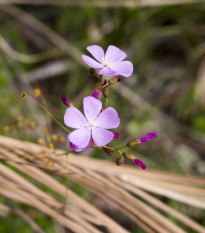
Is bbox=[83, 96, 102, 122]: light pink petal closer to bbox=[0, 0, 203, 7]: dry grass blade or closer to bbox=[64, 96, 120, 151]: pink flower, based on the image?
bbox=[64, 96, 120, 151]: pink flower

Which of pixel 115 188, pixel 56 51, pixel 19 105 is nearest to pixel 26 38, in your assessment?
pixel 56 51

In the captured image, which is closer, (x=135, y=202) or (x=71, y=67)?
(x=135, y=202)

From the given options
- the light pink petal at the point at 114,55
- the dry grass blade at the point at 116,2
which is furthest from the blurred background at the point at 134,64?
the light pink petal at the point at 114,55

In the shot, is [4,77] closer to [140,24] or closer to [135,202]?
[140,24]

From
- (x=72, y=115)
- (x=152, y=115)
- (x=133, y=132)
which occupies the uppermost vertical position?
(x=152, y=115)

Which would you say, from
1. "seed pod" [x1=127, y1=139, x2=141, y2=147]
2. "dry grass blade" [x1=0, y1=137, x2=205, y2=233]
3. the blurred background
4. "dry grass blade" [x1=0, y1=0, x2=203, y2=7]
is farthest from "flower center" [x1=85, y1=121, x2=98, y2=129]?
"dry grass blade" [x1=0, y1=0, x2=203, y2=7]

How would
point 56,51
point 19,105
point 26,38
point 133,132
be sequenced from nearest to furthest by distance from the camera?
1. point 19,105
2. point 133,132
3. point 56,51
4. point 26,38

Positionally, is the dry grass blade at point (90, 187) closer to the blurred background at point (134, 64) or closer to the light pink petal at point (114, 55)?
the light pink petal at point (114, 55)
